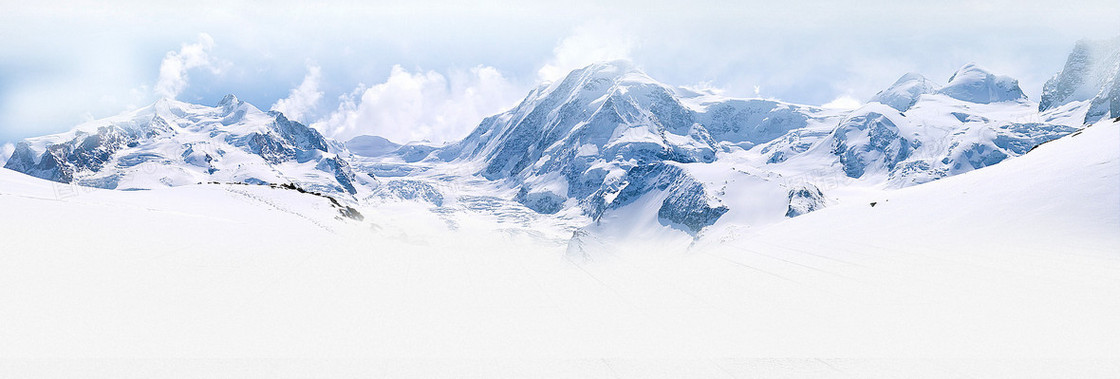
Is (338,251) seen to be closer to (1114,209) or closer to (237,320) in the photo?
(237,320)

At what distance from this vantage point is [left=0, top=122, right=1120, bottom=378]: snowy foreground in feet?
25.0

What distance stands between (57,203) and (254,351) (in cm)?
1730

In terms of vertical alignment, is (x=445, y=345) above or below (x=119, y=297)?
below

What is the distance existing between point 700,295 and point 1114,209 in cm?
1766

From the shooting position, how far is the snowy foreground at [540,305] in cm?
761

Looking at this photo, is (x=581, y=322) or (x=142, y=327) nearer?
(x=142, y=327)

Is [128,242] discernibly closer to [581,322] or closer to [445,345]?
[445,345]

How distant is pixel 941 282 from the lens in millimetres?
14031

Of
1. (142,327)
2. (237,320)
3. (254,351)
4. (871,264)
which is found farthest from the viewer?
(871,264)

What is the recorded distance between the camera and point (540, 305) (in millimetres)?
10727

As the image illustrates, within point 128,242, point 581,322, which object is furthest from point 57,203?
point 581,322

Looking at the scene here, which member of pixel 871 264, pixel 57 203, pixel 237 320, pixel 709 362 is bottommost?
pixel 871 264

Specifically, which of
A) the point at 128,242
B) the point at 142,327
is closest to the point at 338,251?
the point at 128,242

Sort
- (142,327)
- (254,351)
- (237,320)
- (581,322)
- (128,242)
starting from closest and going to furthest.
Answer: (254,351), (142,327), (237,320), (581,322), (128,242)
